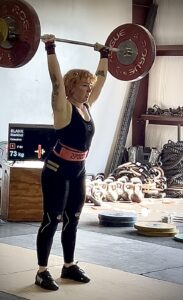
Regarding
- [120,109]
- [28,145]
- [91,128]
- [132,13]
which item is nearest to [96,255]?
[91,128]

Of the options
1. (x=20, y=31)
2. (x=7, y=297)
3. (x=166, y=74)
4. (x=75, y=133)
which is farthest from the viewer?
(x=166, y=74)

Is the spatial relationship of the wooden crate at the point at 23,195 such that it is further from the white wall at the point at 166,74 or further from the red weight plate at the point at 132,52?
the white wall at the point at 166,74

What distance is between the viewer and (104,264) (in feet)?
12.7

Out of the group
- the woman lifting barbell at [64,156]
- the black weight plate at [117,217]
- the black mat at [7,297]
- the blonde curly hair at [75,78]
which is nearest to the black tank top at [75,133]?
the woman lifting barbell at [64,156]

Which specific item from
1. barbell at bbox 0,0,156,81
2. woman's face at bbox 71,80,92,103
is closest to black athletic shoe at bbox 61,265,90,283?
woman's face at bbox 71,80,92,103

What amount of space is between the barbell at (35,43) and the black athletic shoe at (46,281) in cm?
122

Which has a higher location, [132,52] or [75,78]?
[132,52]

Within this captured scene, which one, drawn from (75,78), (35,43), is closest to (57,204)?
(75,78)

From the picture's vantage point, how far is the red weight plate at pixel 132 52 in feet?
12.9

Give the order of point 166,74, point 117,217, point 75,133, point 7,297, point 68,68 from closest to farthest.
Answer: point 7,297
point 75,133
point 117,217
point 68,68
point 166,74

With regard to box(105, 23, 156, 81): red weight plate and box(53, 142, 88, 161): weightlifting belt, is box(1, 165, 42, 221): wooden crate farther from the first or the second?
box(53, 142, 88, 161): weightlifting belt

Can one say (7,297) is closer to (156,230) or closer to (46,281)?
(46,281)

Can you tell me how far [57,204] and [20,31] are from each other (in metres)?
1.03

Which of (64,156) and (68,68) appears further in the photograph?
(68,68)
